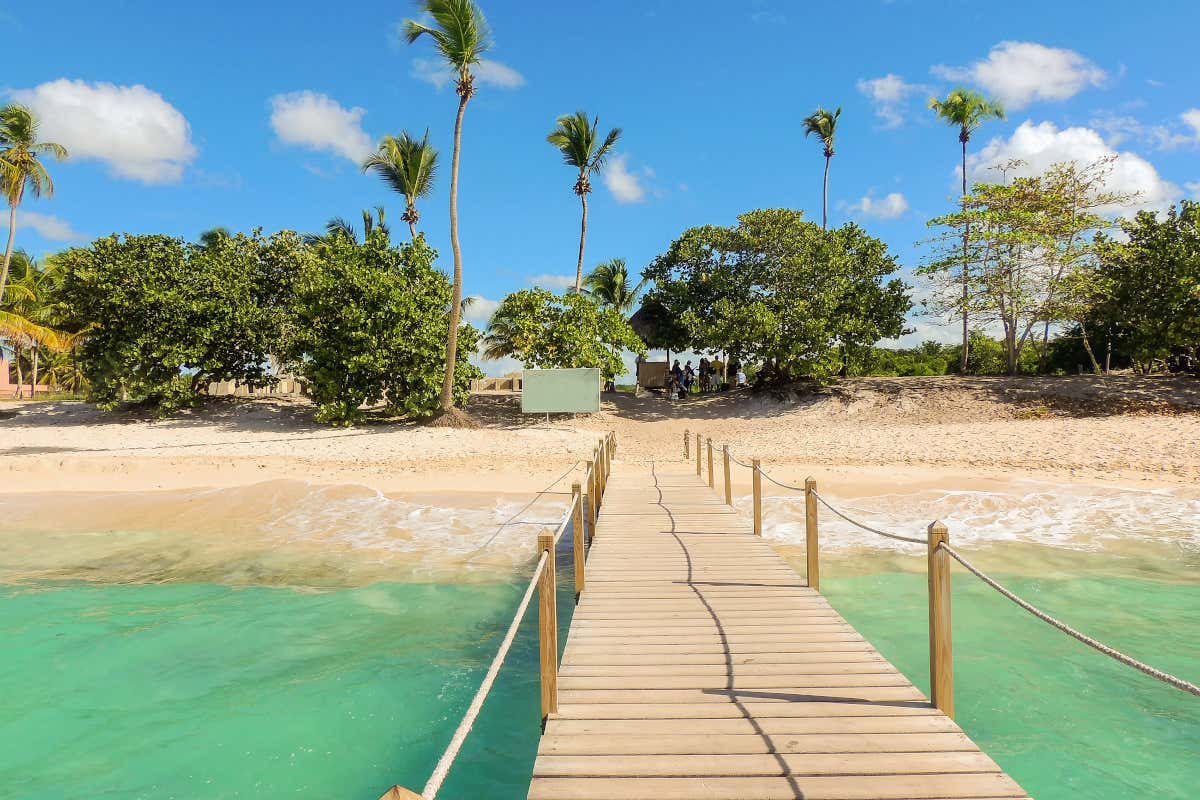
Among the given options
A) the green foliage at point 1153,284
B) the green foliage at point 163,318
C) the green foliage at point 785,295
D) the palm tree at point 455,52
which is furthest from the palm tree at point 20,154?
the green foliage at point 1153,284

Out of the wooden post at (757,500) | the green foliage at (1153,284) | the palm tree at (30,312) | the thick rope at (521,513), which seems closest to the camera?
the wooden post at (757,500)

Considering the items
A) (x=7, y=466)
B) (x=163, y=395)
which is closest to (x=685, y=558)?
(x=7, y=466)

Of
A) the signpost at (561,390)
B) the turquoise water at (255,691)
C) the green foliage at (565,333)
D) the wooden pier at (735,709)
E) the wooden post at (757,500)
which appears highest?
the green foliage at (565,333)

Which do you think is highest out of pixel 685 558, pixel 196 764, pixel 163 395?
pixel 163 395

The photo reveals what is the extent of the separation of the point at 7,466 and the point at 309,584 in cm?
1447

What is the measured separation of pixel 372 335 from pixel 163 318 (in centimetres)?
831

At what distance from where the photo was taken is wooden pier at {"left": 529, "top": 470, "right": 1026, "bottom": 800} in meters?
3.11

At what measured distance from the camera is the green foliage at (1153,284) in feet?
68.9

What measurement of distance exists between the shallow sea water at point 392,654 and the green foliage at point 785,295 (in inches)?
512

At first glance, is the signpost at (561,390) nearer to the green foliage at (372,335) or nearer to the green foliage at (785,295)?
the green foliage at (372,335)

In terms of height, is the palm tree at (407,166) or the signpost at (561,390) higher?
the palm tree at (407,166)

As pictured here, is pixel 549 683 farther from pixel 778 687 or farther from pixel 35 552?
pixel 35 552

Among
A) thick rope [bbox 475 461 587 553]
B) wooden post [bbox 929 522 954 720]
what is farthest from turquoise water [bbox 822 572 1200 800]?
thick rope [bbox 475 461 587 553]

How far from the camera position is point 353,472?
16.8m
